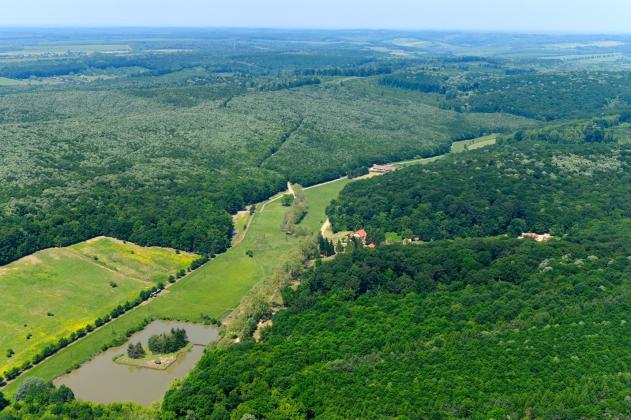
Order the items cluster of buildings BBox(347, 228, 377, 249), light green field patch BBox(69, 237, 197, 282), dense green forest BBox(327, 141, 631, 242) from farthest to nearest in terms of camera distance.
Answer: dense green forest BBox(327, 141, 631, 242) → cluster of buildings BBox(347, 228, 377, 249) → light green field patch BBox(69, 237, 197, 282)

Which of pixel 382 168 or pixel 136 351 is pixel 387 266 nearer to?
pixel 136 351

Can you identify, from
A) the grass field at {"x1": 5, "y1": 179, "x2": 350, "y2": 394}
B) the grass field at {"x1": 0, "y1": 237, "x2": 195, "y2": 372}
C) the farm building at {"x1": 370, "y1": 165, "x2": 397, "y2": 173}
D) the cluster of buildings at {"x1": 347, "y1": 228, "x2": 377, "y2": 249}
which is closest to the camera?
the grass field at {"x1": 5, "y1": 179, "x2": 350, "y2": 394}

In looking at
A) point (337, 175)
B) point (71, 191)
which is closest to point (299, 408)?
point (71, 191)

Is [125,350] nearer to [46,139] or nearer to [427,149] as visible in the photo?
[46,139]

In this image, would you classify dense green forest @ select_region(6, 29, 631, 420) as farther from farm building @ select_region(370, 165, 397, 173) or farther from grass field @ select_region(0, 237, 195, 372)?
grass field @ select_region(0, 237, 195, 372)

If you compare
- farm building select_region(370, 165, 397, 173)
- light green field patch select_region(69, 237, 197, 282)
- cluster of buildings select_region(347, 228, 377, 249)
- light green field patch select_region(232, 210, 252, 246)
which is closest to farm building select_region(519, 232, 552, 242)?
cluster of buildings select_region(347, 228, 377, 249)

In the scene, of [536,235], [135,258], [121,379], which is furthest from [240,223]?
[536,235]

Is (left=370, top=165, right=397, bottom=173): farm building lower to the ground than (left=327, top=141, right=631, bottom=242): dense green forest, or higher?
lower

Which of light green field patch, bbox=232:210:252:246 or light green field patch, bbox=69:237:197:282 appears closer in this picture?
light green field patch, bbox=69:237:197:282
